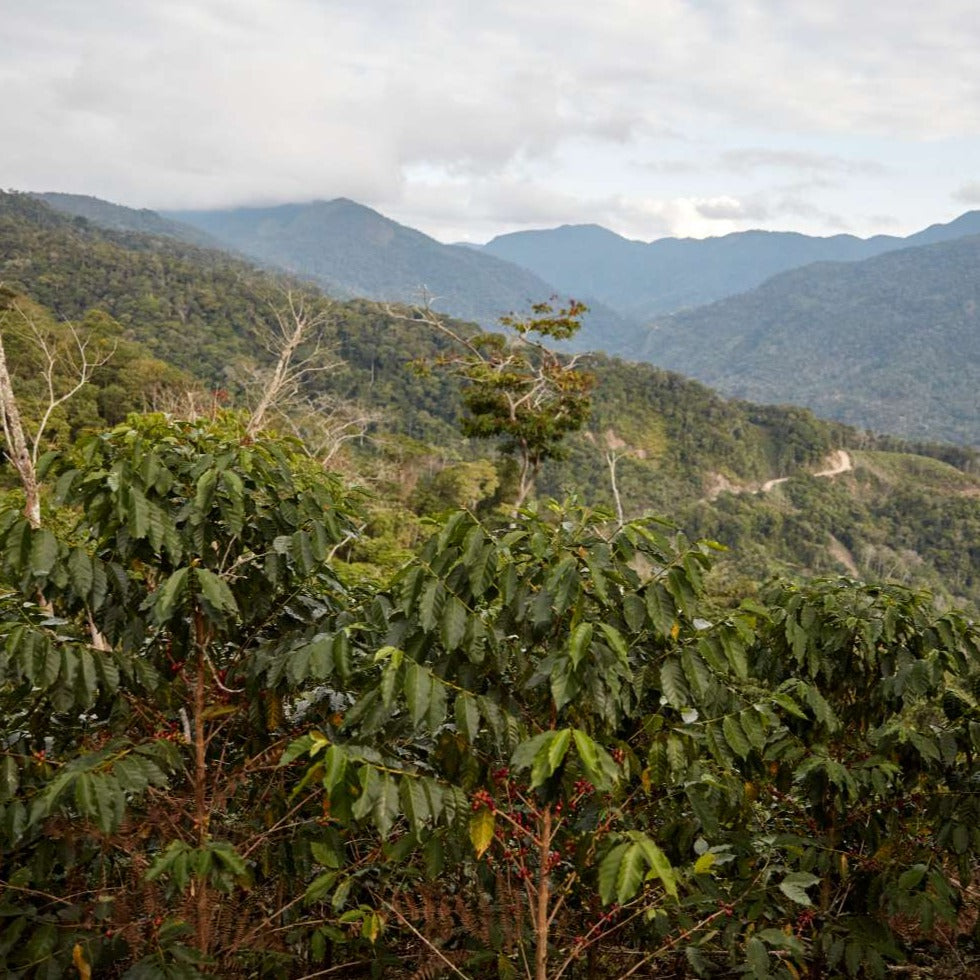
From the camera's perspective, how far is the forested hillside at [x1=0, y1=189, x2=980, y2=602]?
51.4 meters

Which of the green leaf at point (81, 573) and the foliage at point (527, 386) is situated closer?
the green leaf at point (81, 573)

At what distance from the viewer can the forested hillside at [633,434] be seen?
51406mm

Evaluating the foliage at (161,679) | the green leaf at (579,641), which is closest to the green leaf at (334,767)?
the foliage at (161,679)

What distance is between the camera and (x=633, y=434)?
215 feet

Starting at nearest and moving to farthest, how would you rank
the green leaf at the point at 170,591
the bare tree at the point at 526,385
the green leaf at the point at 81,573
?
the green leaf at the point at 170,591, the green leaf at the point at 81,573, the bare tree at the point at 526,385

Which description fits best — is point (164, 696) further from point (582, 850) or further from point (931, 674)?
point (931, 674)

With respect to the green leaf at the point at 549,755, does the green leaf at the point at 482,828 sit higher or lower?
lower

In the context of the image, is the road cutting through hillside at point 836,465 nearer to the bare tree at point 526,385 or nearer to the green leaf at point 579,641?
the bare tree at point 526,385

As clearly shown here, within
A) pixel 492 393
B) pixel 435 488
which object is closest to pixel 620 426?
pixel 435 488

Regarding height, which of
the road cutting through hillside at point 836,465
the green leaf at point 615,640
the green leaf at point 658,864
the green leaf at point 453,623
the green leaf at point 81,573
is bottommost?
the road cutting through hillside at point 836,465

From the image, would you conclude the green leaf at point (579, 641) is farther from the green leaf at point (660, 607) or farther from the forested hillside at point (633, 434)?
the forested hillside at point (633, 434)

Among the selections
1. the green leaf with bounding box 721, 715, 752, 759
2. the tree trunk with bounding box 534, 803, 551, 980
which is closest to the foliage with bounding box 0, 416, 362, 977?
the tree trunk with bounding box 534, 803, 551, 980

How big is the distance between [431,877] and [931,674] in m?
2.06

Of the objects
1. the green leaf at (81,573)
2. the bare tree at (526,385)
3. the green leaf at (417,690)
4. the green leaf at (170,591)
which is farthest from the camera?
the bare tree at (526,385)
